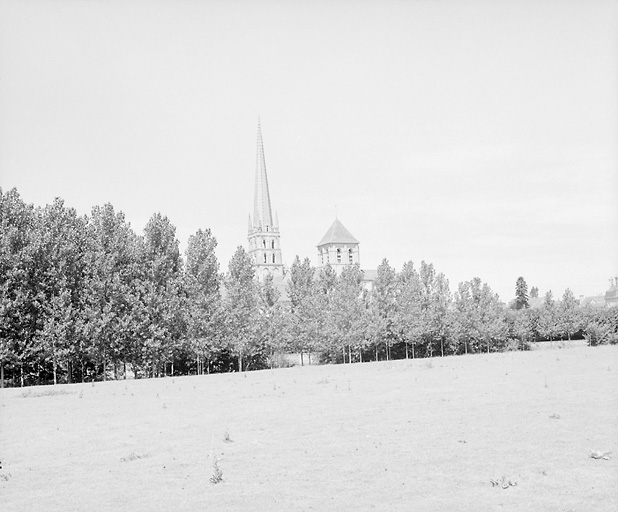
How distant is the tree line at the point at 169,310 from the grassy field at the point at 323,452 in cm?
2258

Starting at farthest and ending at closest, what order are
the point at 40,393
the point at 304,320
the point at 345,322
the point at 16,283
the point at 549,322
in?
the point at 549,322 < the point at 304,320 < the point at 345,322 < the point at 16,283 < the point at 40,393

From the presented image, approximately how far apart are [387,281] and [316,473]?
72.5 m

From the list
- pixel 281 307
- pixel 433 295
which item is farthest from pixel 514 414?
pixel 433 295

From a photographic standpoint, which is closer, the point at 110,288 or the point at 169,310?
the point at 110,288

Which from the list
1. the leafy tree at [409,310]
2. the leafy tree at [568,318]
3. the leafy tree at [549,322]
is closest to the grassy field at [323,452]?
the leafy tree at [409,310]

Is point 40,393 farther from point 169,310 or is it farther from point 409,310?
point 409,310

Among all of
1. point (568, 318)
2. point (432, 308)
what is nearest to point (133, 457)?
point (432, 308)

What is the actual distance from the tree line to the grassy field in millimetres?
22580

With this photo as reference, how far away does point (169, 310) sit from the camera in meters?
58.5

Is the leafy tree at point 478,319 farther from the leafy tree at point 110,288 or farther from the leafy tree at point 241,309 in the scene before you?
the leafy tree at point 110,288

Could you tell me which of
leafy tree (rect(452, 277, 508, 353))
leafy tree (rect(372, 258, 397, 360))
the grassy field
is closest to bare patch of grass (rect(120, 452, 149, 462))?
the grassy field

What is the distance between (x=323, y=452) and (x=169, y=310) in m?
44.1

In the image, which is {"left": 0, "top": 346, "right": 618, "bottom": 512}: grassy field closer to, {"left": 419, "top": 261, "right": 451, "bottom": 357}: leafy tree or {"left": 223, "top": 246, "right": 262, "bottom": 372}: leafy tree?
{"left": 223, "top": 246, "right": 262, "bottom": 372}: leafy tree

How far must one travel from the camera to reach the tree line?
50344 mm
